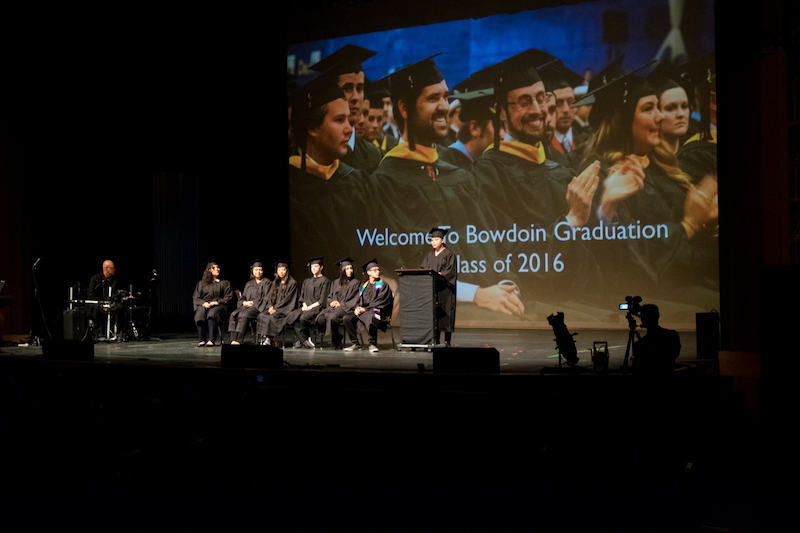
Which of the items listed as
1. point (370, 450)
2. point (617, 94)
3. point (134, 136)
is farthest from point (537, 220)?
point (370, 450)

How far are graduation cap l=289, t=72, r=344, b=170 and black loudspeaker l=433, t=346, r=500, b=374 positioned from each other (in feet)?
24.7

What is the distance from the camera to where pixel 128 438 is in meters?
4.39

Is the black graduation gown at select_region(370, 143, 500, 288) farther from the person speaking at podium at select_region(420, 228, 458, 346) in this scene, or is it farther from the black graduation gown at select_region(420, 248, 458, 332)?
the black graduation gown at select_region(420, 248, 458, 332)

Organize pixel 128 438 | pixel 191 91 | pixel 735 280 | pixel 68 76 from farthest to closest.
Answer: pixel 191 91
pixel 68 76
pixel 735 280
pixel 128 438

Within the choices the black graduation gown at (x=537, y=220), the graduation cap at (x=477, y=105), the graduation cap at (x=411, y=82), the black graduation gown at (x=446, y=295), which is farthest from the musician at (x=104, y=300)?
the graduation cap at (x=477, y=105)

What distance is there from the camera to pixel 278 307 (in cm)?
809

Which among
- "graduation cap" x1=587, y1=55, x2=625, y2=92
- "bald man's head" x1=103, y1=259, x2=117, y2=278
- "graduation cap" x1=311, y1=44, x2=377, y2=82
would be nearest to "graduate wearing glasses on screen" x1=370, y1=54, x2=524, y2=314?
"graduation cap" x1=311, y1=44, x2=377, y2=82

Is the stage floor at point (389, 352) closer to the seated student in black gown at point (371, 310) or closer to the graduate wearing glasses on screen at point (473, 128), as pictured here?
the seated student in black gown at point (371, 310)

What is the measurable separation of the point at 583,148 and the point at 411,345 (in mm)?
4473

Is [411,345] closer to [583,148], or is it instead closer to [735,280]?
[735,280]

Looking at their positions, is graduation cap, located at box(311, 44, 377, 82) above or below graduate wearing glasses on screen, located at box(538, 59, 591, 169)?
above

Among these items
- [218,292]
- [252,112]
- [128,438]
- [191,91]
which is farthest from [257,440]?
[252,112]

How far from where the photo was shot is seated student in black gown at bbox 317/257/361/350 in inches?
305

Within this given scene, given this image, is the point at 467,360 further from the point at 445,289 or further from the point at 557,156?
the point at 557,156
